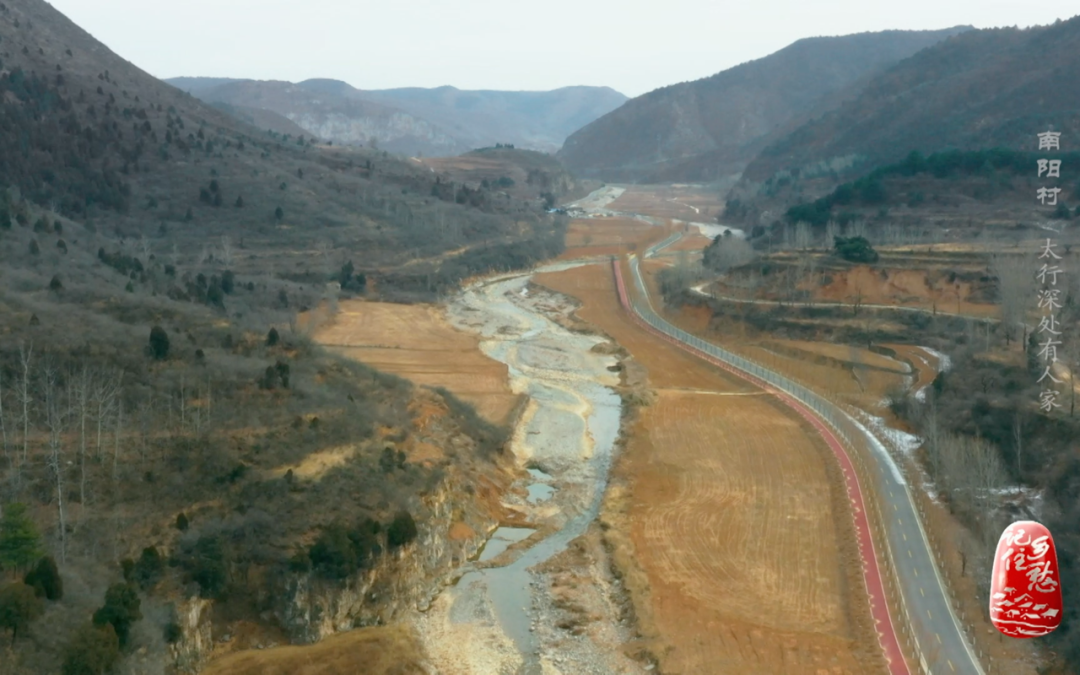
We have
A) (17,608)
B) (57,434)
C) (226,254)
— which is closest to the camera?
(17,608)

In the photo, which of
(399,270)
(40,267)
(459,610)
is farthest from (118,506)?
(399,270)

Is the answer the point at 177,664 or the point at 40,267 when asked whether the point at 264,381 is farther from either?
the point at 40,267

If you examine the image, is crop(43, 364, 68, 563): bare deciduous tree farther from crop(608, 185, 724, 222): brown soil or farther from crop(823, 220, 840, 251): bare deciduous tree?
crop(608, 185, 724, 222): brown soil

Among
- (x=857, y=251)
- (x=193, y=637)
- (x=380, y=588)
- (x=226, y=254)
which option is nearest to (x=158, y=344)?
(x=380, y=588)

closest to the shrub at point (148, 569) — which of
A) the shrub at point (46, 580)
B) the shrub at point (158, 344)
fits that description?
the shrub at point (46, 580)

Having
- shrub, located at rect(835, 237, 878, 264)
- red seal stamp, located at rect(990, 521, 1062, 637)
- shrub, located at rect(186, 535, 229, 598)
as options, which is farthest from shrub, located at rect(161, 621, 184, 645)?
shrub, located at rect(835, 237, 878, 264)

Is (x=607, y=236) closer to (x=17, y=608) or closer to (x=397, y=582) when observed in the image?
(x=397, y=582)

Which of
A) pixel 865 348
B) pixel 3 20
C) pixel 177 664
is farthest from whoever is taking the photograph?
pixel 3 20
